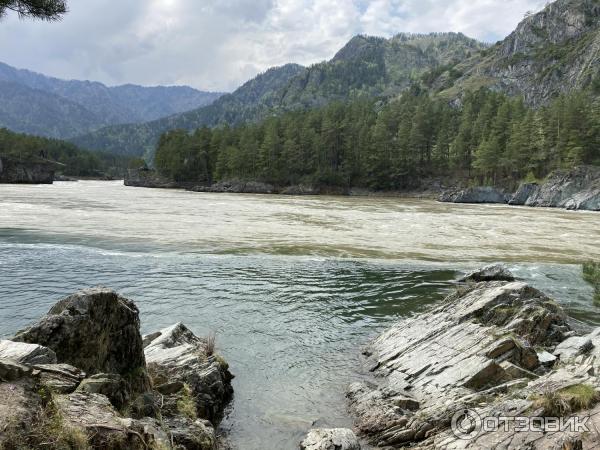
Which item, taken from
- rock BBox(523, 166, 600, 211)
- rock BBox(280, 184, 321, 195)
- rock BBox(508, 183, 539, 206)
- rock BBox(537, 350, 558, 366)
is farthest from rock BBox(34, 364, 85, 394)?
rock BBox(280, 184, 321, 195)

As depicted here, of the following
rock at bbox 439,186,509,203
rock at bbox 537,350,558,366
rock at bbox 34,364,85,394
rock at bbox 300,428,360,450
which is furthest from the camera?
rock at bbox 439,186,509,203

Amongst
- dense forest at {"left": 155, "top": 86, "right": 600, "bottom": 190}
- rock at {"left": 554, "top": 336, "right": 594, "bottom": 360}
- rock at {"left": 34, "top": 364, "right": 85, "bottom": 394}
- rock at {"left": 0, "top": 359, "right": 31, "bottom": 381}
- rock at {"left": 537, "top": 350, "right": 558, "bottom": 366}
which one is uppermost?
dense forest at {"left": 155, "top": 86, "right": 600, "bottom": 190}

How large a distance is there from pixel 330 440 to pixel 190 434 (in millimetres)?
2933

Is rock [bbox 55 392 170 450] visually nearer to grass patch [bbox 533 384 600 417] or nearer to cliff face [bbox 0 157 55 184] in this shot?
grass patch [bbox 533 384 600 417]

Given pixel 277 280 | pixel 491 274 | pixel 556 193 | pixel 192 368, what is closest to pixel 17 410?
pixel 192 368

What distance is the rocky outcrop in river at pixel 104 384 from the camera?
620 cm

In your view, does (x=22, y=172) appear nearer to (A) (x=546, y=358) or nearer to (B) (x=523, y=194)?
(B) (x=523, y=194)

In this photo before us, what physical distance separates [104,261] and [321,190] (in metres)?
111

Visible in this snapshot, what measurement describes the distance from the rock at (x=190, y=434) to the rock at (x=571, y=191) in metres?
89.9

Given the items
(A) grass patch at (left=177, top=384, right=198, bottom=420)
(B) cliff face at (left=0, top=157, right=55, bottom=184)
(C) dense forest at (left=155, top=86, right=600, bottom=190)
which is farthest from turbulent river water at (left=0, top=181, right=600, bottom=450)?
(B) cliff face at (left=0, top=157, right=55, bottom=184)

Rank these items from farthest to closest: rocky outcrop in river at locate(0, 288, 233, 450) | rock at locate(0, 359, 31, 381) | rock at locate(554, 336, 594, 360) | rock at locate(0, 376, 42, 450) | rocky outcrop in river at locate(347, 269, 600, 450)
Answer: rock at locate(554, 336, 594, 360), rocky outcrop in river at locate(347, 269, 600, 450), rock at locate(0, 359, 31, 381), rocky outcrop in river at locate(0, 288, 233, 450), rock at locate(0, 376, 42, 450)

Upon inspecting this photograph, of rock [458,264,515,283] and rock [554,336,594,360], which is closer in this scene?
rock [554,336,594,360]

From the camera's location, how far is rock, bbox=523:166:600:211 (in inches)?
3258

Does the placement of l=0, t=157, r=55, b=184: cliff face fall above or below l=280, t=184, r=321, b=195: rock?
above
